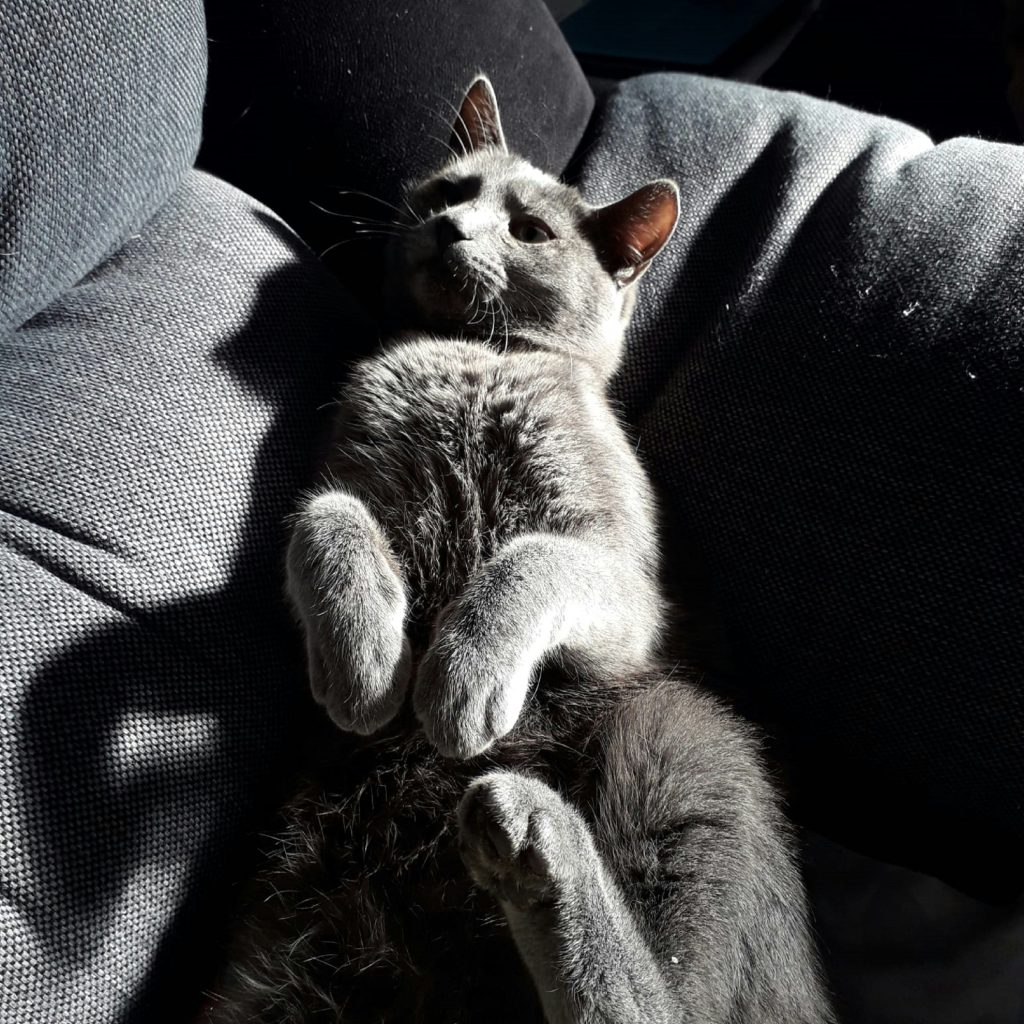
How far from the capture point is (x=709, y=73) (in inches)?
88.8

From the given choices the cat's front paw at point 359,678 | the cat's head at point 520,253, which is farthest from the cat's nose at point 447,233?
the cat's front paw at point 359,678

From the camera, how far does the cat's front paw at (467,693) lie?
93 centimetres

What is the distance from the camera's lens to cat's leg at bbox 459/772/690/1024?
854 mm

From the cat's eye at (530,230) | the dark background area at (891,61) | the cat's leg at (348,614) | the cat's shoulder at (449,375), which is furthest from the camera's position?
the dark background area at (891,61)

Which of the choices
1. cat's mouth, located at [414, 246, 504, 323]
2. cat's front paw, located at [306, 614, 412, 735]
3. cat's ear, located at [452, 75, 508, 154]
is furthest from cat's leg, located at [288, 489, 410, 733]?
cat's ear, located at [452, 75, 508, 154]

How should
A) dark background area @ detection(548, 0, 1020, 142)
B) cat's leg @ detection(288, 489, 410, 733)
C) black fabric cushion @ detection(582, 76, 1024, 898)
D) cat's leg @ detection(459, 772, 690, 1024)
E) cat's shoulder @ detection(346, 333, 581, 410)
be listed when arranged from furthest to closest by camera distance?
dark background area @ detection(548, 0, 1020, 142) → cat's shoulder @ detection(346, 333, 581, 410) → black fabric cushion @ detection(582, 76, 1024, 898) → cat's leg @ detection(288, 489, 410, 733) → cat's leg @ detection(459, 772, 690, 1024)

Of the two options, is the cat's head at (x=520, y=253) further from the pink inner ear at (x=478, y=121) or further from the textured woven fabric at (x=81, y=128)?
the textured woven fabric at (x=81, y=128)

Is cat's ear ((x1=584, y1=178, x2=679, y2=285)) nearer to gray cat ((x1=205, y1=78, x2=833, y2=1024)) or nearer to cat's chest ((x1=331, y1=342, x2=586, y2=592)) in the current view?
gray cat ((x1=205, y1=78, x2=833, y2=1024))

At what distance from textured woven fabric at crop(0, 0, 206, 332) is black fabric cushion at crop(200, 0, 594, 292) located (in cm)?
24

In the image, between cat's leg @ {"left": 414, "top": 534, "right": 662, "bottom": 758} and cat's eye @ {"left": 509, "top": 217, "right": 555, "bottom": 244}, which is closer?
cat's leg @ {"left": 414, "top": 534, "right": 662, "bottom": 758}

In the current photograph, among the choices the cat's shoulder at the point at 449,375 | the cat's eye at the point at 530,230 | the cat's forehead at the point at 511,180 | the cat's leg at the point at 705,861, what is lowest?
the cat's leg at the point at 705,861

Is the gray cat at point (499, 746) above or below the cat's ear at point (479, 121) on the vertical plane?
below

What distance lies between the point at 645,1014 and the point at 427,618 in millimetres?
489

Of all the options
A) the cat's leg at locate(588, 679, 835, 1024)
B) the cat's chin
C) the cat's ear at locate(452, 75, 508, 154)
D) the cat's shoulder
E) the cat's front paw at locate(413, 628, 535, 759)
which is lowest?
the cat's leg at locate(588, 679, 835, 1024)
